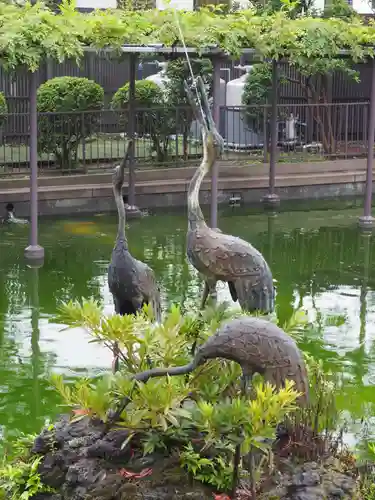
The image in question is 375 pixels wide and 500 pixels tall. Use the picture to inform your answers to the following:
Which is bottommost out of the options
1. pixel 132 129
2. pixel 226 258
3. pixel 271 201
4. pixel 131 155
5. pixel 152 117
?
pixel 271 201

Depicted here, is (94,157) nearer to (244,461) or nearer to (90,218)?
(90,218)

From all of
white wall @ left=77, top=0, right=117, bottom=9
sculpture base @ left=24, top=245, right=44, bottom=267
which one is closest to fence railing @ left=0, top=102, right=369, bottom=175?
sculpture base @ left=24, top=245, right=44, bottom=267

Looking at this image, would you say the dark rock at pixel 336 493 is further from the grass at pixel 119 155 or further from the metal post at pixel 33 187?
the grass at pixel 119 155

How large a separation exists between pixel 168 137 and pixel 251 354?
11.6m

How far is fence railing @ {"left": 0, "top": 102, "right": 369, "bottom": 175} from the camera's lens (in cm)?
1573

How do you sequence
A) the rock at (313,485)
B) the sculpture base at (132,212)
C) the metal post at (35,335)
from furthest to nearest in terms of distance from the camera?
the sculpture base at (132,212)
the metal post at (35,335)
the rock at (313,485)

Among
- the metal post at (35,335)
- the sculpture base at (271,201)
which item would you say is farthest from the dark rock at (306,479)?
A: the sculpture base at (271,201)

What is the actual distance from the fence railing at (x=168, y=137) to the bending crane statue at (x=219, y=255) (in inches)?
278

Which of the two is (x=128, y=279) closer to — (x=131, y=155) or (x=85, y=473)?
(x=85, y=473)

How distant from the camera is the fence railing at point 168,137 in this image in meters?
15.7

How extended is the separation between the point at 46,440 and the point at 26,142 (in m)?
11.1

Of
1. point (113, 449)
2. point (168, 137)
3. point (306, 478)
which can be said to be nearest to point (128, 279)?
point (113, 449)

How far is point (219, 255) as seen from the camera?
23.9ft

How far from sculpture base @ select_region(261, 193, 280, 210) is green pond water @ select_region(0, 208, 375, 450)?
32 centimetres
